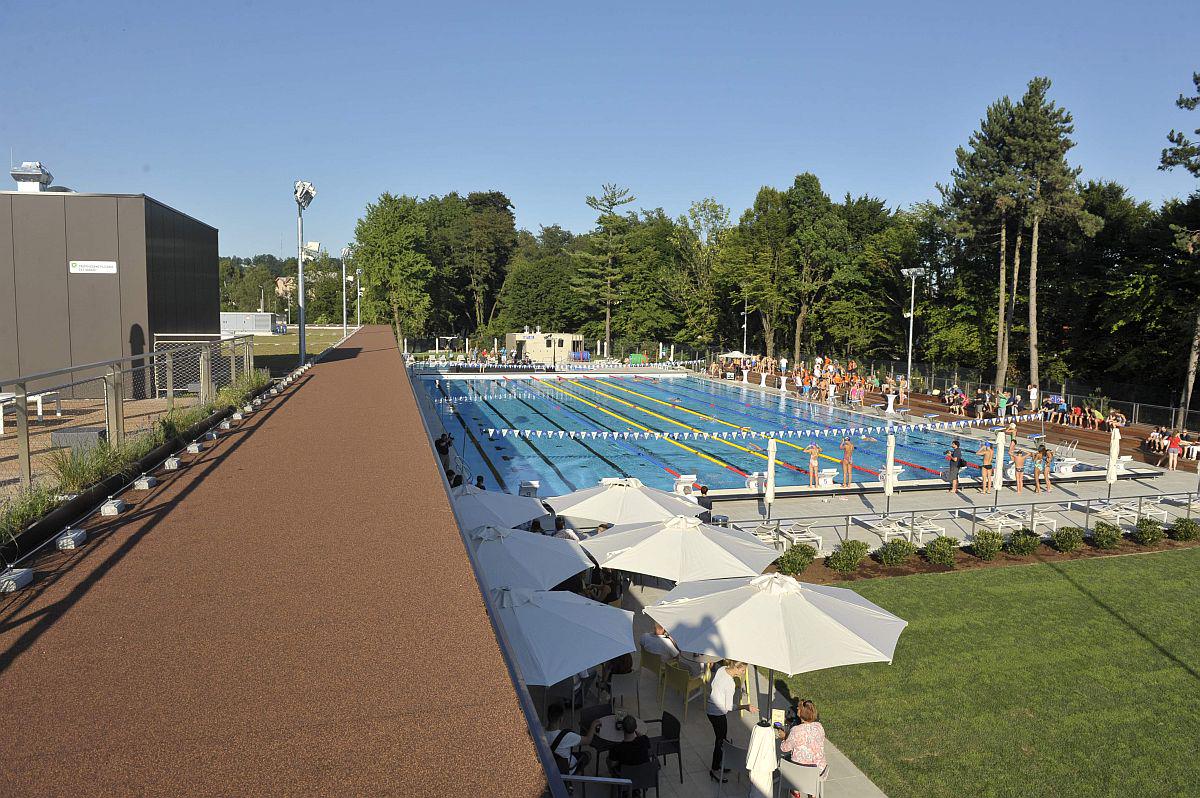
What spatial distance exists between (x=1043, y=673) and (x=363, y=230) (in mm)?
69253

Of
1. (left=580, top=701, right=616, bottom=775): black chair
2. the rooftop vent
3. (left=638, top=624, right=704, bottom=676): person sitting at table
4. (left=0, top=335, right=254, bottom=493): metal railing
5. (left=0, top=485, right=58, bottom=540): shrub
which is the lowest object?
(left=638, top=624, right=704, bottom=676): person sitting at table

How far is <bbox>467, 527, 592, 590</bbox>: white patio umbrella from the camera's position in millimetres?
10016

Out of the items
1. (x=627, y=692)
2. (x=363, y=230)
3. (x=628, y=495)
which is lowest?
(x=627, y=692)

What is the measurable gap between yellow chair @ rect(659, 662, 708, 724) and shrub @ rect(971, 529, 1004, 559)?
25.8ft

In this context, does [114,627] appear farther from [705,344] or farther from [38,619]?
[705,344]

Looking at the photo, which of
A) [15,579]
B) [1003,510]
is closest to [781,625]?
[15,579]

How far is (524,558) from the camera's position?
10.4 metres

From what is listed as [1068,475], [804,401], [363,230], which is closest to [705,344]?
[804,401]

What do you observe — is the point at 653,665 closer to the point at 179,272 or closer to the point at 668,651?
the point at 668,651

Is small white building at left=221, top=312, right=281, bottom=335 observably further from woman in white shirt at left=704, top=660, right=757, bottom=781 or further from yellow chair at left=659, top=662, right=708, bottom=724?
woman in white shirt at left=704, top=660, right=757, bottom=781

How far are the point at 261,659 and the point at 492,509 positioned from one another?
27.7ft

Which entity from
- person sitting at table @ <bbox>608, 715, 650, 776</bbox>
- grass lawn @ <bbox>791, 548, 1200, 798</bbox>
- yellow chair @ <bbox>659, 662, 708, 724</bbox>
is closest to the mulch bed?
grass lawn @ <bbox>791, 548, 1200, 798</bbox>

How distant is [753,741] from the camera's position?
7.35 metres

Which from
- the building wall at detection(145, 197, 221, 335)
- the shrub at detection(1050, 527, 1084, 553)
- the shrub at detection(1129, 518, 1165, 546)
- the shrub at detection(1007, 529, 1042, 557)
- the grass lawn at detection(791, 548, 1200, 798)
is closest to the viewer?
the grass lawn at detection(791, 548, 1200, 798)
